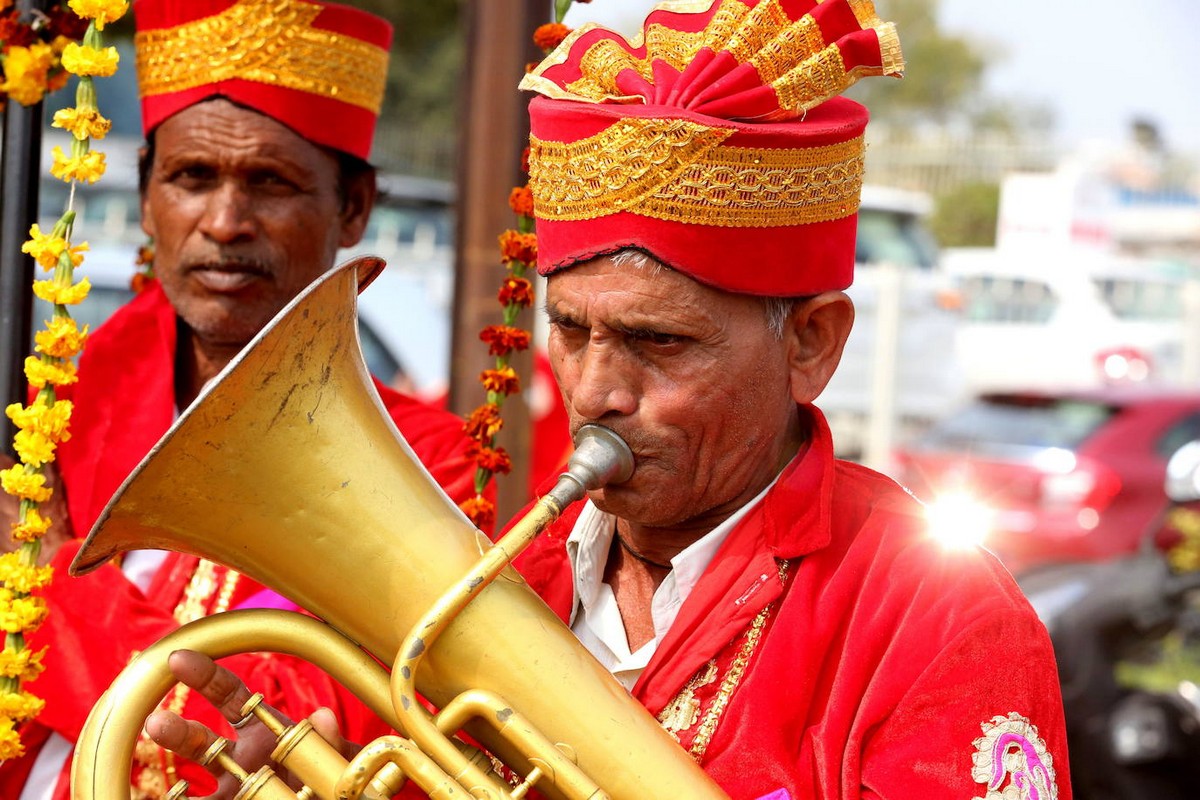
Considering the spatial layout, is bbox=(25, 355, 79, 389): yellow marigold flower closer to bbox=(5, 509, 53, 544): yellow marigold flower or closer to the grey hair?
A: bbox=(5, 509, 53, 544): yellow marigold flower

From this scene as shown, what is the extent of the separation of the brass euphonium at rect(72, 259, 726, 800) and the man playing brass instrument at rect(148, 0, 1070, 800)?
0.34 feet

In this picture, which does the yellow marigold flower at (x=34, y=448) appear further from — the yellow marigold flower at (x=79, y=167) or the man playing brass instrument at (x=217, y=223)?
the yellow marigold flower at (x=79, y=167)

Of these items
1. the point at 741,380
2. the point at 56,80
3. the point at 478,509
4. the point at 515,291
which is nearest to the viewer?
the point at 741,380

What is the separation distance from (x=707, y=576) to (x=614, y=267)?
1.48 feet

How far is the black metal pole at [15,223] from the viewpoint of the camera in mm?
3051

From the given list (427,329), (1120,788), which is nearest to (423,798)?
(1120,788)

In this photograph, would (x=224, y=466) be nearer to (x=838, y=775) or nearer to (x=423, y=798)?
(x=423, y=798)

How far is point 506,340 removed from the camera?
3.00m

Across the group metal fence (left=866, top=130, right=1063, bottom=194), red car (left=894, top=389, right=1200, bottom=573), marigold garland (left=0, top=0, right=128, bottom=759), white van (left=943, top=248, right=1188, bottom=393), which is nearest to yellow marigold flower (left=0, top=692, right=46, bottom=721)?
marigold garland (left=0, top=0, right=128, bottom=759)

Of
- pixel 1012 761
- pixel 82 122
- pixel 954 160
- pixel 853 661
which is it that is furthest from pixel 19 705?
pixel 954 160

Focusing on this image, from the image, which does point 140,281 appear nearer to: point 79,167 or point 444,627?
point 79,167

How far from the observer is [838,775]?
1.94 meters

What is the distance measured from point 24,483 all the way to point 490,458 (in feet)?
2.65

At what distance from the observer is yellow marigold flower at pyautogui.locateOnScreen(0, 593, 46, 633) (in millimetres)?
2576
